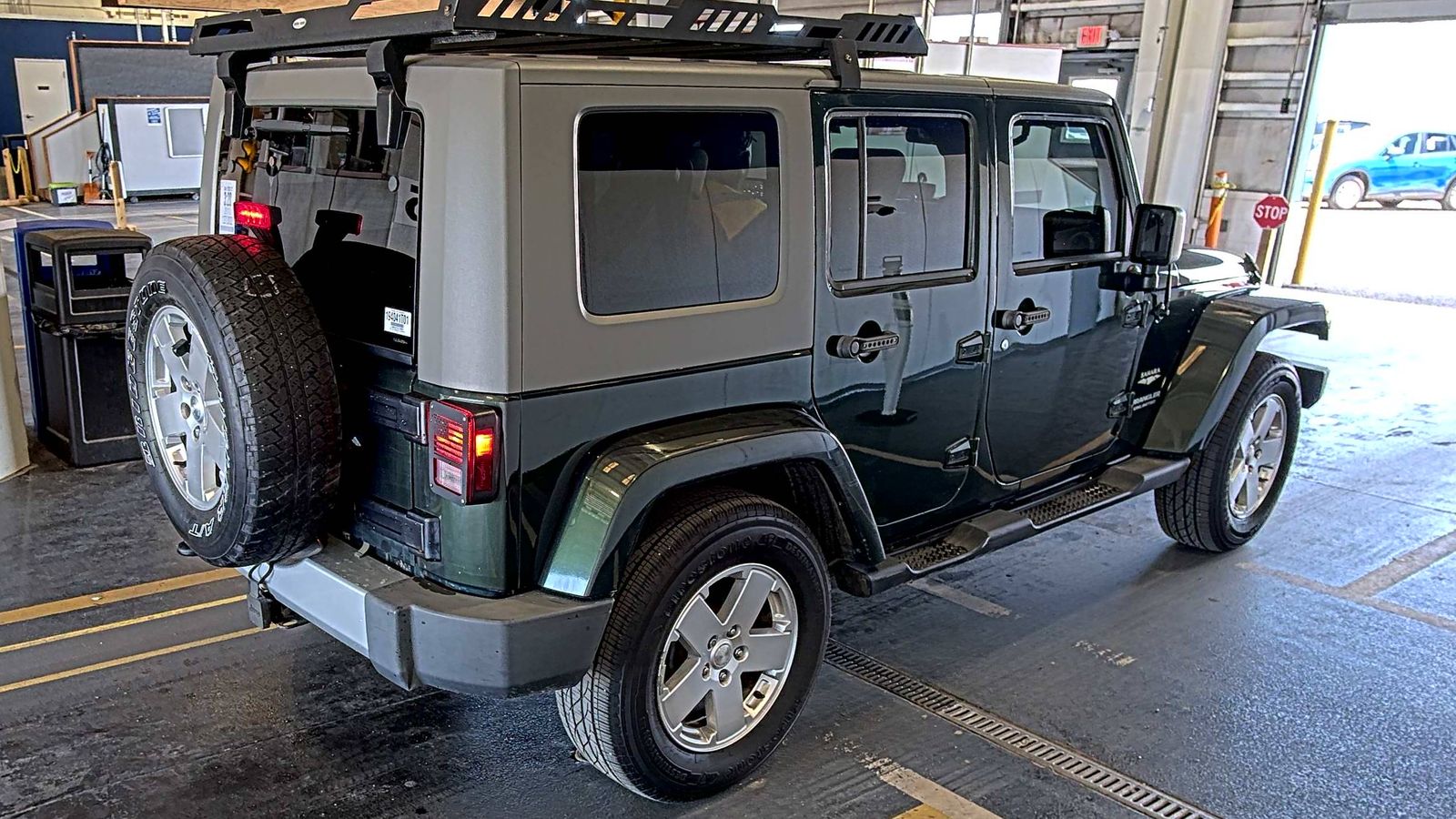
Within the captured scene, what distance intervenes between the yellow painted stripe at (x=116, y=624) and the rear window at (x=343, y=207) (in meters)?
1.58

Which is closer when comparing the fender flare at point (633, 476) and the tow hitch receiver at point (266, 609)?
the fender flare at point (633, 476)

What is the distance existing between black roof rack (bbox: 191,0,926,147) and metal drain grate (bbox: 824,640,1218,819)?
187cm

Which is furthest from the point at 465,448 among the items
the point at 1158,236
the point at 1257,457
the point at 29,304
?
the point at 29,304

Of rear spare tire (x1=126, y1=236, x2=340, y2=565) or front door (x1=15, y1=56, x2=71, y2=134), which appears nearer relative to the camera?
rear spare tire (x1=126, y1=236, x2=340, y2=565)

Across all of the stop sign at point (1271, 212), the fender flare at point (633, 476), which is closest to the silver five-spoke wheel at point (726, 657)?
the fender flare at point (633, 476)

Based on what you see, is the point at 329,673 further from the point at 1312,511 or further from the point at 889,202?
the point at 1312,511

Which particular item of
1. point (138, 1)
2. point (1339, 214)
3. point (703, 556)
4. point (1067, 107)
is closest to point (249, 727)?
point (703, 556)

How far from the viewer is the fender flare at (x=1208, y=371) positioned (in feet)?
14.1

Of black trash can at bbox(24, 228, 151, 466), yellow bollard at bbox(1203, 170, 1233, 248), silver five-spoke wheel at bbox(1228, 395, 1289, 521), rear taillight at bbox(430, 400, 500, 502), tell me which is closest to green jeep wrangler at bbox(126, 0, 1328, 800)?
rear taillight at bbox(430, 400, 500, 502)

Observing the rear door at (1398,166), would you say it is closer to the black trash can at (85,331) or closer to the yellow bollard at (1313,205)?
the yellow bollard at (1313,205)

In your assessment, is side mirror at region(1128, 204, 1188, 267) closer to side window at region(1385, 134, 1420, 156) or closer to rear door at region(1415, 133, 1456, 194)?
side window at region(1385, 134, 1420, 156)

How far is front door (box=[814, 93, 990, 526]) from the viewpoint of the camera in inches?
119

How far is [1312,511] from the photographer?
542cm

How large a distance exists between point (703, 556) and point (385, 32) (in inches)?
54.6
